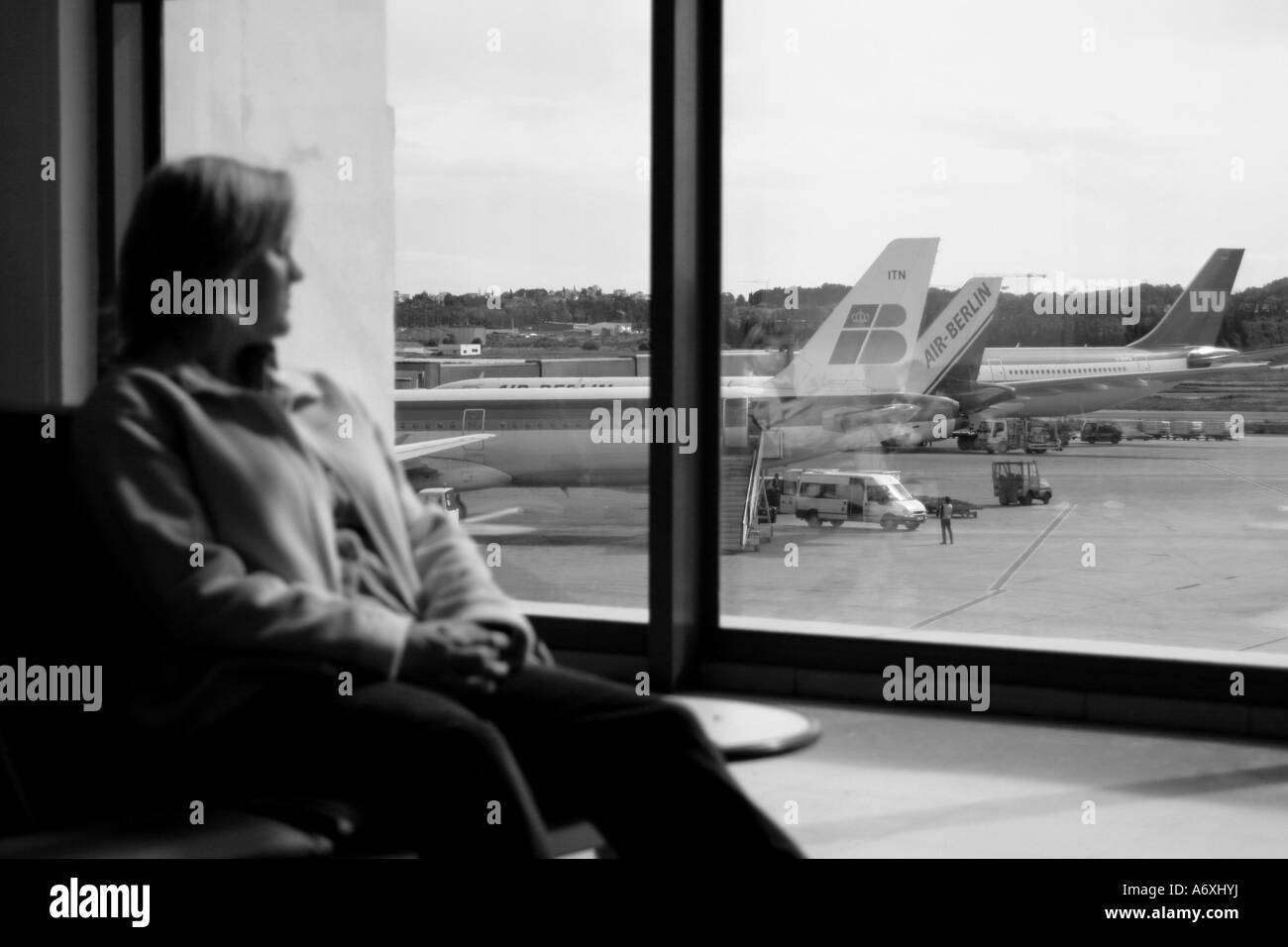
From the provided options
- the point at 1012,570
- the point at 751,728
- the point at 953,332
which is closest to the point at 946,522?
the point at 1012,570

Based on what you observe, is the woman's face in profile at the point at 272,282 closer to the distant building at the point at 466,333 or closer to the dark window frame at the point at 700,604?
the dark window frame at the point at 700,604

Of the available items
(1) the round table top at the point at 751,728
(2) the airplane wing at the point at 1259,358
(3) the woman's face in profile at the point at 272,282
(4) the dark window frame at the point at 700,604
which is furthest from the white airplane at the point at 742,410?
(3) the woman's face in profile at the point at 272,282

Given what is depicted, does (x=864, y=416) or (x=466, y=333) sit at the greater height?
(x=466, y=333)

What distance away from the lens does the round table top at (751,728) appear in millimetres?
1108

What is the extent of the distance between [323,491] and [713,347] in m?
2.73

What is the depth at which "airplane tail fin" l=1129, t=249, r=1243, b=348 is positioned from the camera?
3307 millimetres

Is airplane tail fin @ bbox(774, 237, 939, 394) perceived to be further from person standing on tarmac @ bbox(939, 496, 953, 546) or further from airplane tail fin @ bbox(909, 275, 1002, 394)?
person standing on tarmac @ bbox(939, 496, 953, 546)

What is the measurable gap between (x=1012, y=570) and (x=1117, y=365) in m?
0.57

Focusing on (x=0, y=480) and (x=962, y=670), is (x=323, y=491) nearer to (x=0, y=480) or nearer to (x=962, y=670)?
(x=0, y=480)

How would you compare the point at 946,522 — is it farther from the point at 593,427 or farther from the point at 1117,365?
the point at 593,427

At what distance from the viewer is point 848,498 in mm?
3707

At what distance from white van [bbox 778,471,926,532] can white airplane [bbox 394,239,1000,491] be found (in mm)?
75

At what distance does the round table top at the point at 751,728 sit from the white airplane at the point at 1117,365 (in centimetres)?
248
